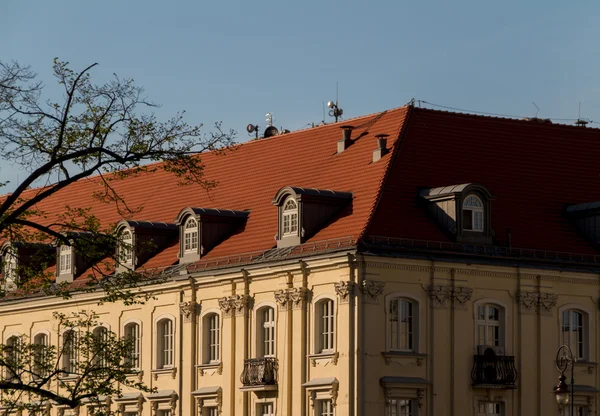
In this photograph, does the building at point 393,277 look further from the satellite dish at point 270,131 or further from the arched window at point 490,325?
the satellite dish at point 270,131

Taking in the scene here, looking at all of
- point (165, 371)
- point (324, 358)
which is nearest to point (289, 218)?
point (324, 358)

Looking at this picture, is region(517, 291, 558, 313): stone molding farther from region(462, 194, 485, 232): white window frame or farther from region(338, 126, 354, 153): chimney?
region(338, 126, 354, 153): chimney

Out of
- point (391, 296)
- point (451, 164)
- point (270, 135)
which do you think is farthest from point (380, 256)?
point (270, 135)

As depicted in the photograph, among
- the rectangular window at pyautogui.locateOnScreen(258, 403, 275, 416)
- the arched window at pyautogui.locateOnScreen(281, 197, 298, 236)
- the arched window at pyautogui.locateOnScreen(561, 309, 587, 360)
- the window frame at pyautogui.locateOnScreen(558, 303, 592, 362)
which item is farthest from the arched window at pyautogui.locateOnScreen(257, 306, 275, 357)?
the arched window at pyautogui.locateOnScreen(561, 309, 587, 360)

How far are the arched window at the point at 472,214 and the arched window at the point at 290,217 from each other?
253 inches

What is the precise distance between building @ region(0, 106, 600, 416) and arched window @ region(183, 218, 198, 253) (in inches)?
3.3

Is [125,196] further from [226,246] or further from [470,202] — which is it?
[470,202]

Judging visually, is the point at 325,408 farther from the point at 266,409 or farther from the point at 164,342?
the point at 164,342

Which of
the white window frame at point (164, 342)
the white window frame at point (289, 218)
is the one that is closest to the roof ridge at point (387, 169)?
the white window frame at point (289, 218)

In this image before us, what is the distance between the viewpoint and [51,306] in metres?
79.5

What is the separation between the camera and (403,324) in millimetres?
61438

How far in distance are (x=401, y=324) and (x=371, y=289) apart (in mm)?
1927

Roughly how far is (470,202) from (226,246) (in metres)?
11.4

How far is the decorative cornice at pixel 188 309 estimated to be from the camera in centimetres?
7006
